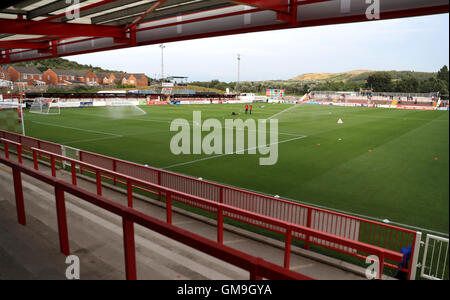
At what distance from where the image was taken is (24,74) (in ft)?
333

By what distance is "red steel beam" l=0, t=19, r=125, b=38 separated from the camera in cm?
1039

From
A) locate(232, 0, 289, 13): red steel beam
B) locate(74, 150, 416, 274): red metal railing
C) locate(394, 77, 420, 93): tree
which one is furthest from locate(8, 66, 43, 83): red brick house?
locate(394, 77, 420, 93): tree

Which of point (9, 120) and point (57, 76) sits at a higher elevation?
point (57, 76)

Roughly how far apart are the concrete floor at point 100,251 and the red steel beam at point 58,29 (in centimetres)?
555

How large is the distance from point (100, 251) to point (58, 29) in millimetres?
8866

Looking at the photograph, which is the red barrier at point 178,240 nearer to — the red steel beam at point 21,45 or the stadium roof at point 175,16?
the stadium roof at point 175,16

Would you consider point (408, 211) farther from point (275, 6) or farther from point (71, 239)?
point (71, 239)

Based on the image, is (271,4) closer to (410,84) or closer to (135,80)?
(410,84)

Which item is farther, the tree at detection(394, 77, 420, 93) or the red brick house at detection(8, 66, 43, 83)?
the red brick house at detection(8, 66, 43, 83)

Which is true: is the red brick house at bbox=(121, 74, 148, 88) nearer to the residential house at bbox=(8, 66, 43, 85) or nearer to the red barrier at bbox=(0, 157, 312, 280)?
the residential house at bbox=(8, 66, 43, 85)

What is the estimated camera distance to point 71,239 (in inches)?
232

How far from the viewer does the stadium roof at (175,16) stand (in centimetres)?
725

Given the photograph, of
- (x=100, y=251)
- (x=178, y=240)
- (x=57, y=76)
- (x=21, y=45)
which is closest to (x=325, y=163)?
(x=100, y=251)
